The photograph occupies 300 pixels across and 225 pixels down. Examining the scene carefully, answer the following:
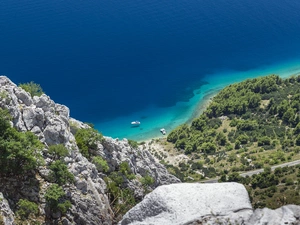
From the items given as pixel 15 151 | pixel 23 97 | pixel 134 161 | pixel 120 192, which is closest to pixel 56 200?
pixel 15 151

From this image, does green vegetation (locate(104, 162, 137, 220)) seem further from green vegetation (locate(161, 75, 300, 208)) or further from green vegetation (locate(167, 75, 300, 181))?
A: green vegetation (locate(167, 75, 300, 181))

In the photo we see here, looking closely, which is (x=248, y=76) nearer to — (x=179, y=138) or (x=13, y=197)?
(x=179, y=138)

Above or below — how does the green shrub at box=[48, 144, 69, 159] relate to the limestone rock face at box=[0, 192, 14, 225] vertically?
above

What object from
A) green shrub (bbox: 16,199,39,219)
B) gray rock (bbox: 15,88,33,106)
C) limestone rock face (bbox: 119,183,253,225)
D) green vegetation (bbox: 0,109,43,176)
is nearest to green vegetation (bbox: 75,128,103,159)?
gray rock (bbox: 15,88,33,106)

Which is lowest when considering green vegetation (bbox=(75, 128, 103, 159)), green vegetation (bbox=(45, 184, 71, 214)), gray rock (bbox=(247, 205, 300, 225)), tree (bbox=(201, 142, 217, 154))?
gray rock (bbox=(247, 205, 300, 225))

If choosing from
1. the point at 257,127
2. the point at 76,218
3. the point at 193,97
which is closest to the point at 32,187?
the point at 76,218

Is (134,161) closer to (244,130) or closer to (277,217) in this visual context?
(277,217)

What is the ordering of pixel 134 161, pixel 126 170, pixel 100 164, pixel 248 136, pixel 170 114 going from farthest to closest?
pixel 170 114
pixel 248 136
pixel 134 161
pixel 126 170
pixel 100 164
